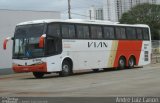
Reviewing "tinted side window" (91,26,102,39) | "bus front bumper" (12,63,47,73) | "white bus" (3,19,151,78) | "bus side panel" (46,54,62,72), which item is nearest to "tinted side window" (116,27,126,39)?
"white bus" (3,19,151,78)

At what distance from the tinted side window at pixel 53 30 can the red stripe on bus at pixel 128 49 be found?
7355 mm

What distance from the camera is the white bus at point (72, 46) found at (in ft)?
92.6

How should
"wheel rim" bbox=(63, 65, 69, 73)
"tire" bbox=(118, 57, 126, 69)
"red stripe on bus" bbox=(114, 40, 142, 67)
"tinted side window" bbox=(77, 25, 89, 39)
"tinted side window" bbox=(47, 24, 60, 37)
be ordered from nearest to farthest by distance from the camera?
"tinted side window" bbox=(47, 24, 60, 37), "wheel rim" bbox=(63, 65, 69, 73), "tinted side window" bbox=(77, 25, 89, 39), "red stripe on bus" bbox=(114, 40, 142, 67), "tire" bbox=(118, 57, 126, 69)

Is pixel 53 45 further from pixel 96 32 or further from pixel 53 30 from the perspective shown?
pixel 96 32

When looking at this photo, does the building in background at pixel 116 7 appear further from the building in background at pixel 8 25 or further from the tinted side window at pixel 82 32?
the tinted side window at pixel 82 32

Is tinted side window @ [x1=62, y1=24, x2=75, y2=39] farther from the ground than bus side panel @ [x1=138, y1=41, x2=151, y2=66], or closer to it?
farther from the ground

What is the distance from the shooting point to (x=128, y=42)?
118 ft

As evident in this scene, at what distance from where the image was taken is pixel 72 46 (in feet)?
99.2

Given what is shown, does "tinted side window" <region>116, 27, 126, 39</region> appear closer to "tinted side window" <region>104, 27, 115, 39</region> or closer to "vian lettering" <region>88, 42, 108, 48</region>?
"tinted side window" <region>104, 27, 115, 39</region>

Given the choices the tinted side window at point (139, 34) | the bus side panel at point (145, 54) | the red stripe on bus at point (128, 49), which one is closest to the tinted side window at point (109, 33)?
the red stripe on bus at point (128, 49)

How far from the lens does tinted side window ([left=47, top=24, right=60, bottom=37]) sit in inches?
1116

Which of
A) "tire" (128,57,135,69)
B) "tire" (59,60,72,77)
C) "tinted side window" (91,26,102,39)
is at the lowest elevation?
"tire" (128,57,135,69)

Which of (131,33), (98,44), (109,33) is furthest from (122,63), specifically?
(98,44)

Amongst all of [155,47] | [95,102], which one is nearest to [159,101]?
[95,102]
